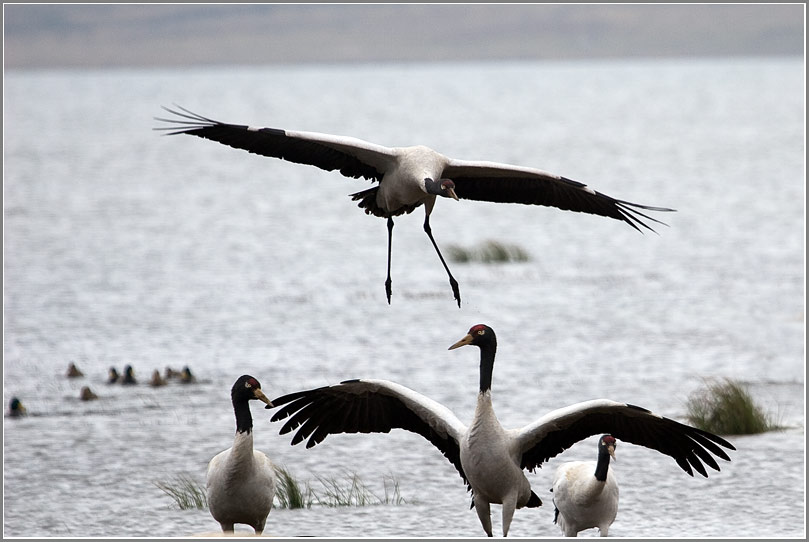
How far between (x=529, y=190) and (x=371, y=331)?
41.3ft

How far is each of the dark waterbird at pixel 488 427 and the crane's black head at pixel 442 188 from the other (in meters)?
0.99

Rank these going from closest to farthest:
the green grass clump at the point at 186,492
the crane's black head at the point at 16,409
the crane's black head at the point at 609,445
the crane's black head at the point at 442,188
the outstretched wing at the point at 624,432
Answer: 1. the crane's black head at the point at 442,188
2. the outstretched wing at the point at 624,432
3. the crane's black head at the point at 609,445
4. the green grass clump at the point at 186,492
5. the crane's black head at the point at 16,409

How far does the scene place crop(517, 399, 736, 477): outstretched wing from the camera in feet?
29.6

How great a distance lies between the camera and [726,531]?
457 inches

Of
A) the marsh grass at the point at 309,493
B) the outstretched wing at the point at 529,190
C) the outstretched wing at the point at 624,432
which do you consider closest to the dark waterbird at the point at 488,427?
the outstretched wing at the point at 624,432

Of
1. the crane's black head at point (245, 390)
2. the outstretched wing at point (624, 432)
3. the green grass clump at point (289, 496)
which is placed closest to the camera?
the outstretched wing at point (624, 432)

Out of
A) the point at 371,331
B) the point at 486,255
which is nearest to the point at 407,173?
the point at 371,331

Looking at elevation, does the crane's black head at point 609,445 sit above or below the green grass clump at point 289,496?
above

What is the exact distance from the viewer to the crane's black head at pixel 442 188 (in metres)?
8.73

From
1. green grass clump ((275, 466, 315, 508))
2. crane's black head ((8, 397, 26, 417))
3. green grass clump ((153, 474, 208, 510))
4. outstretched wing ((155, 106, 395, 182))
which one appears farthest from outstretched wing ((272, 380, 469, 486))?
crane's black head ((8, 397, 26, 417))

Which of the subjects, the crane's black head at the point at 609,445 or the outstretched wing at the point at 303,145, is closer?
the outstretched wing at the point at 303,145

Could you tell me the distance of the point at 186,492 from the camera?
12.9 metres

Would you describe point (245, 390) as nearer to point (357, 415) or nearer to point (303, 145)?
point (357, 415)

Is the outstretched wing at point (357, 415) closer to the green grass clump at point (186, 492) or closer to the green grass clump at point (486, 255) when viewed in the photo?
the green grass clump at point (186, 492)
